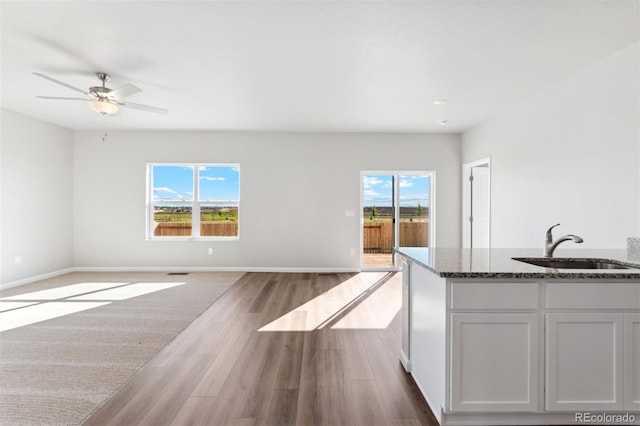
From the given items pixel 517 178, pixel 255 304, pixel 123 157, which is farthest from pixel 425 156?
pixel 123 157

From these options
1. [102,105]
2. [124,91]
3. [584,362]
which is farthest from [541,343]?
[102,105]

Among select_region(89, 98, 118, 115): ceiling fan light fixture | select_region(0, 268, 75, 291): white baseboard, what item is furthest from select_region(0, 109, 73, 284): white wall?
select_region(89, 98, 118, 115): ceiling fan light fixture

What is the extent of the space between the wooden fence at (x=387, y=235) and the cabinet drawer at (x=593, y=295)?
4.75m

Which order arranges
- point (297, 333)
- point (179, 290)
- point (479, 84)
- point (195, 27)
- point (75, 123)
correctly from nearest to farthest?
point (195, 27) < point (297, 333) < point (479, 84) < point (179, 290) < point (75, 123)

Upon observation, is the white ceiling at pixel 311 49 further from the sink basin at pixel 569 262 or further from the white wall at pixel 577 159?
the sink basin at pixel 569 262

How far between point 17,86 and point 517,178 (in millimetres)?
6505

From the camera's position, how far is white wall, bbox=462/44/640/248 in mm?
2848

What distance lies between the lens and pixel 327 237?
6371mm

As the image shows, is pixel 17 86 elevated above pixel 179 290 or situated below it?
above

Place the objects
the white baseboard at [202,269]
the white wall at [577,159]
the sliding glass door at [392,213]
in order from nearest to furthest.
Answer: the white wall at [577,159] < the white baseboard at [202,269] < the sliding glass door at [392,213]

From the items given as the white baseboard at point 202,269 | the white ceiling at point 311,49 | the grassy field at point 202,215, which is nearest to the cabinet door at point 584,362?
the white ceiling at point 311,49

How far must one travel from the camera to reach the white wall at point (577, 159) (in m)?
2.85

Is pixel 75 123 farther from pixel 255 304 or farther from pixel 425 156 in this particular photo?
pixel 425 156

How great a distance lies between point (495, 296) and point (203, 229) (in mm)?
5832
